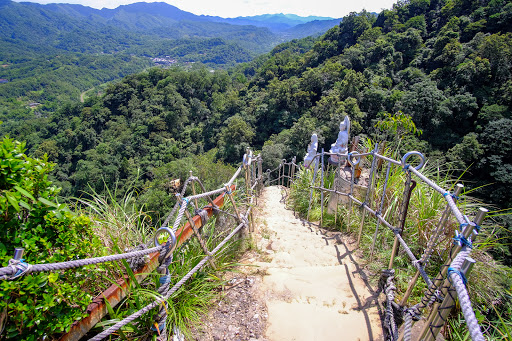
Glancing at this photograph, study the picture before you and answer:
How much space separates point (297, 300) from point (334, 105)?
20.9 meters

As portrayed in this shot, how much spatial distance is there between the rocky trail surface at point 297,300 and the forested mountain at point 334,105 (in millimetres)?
10975

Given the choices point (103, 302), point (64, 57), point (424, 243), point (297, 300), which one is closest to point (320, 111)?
point (424, 243)

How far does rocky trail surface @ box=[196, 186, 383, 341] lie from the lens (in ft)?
6.31

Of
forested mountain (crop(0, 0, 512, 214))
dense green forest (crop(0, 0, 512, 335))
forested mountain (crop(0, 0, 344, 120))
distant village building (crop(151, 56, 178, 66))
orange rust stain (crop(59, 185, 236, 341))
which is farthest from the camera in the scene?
distant village building (crop(151, 56, 178, 66))

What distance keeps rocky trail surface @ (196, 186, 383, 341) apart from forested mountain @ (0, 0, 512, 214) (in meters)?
11.0

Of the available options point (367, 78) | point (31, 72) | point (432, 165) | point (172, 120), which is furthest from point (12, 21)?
point (432, 165)

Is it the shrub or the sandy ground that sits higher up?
the shrub

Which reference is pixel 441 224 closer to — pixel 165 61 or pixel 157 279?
pixel 157 279

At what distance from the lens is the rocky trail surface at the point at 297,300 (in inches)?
75.7

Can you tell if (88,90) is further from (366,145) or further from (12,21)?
(12,21)

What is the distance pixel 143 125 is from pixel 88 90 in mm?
62649

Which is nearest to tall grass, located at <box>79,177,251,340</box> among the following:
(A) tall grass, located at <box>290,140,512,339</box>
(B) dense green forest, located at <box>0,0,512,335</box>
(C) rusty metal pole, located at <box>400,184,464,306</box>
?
(B) dense green forest, located at <box>0,0,512,335</box>

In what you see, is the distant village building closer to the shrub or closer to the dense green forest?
the dense green forest

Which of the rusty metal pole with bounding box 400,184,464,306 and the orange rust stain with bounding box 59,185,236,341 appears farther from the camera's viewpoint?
the rusty metal pole with bounding box 400,184,464,306
